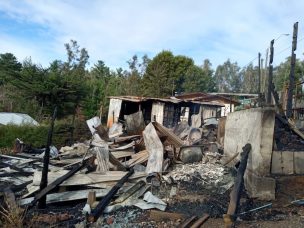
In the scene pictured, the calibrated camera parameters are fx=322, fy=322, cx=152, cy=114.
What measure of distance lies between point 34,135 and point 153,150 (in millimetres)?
9765

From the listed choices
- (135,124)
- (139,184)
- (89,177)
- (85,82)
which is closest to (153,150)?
(139,184)

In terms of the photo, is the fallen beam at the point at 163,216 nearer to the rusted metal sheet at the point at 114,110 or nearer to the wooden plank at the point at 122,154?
the wooden plank at the point at 122,154

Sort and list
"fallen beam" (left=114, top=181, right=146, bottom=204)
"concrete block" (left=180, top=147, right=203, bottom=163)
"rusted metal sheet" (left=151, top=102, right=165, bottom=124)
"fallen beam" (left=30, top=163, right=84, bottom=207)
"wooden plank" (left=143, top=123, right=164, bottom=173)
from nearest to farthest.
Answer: "fallen beam" (left=30, top=163, right=84, bottom=207)
"fallen beam" (left=114, top=181, right=146, bottom=204)
"wooden plank" (left=143, top=123, right=164, bottom=173)
"concrete block" (left=180, top=147, right=203, bottom=163)
"rusted metal sheet" (left=151, top=102, right=165, bottom=124)

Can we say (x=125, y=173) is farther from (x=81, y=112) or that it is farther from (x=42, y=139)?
(x=81, y=112)

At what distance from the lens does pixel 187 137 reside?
12969 millimetres

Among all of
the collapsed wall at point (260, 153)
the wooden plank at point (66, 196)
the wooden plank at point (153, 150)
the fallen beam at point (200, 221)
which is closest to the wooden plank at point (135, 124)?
the wooden plank at point (153, 150)

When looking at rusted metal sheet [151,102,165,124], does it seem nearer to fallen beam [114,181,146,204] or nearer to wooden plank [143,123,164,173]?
wooden plank [143,123,164,173]

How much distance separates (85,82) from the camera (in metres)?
30.7

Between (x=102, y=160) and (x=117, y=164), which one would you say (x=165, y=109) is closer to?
(x=117, y=164)

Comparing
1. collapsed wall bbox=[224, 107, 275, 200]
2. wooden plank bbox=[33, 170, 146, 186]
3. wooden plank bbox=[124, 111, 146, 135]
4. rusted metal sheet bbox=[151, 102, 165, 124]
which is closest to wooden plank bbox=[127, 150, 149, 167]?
wooden plank bbox=[33, 170, 146, 186]

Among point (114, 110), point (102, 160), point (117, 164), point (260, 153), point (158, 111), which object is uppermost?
point (158, 111)

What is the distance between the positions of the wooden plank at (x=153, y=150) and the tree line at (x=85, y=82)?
1427cm

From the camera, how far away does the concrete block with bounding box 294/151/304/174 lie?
6.77m

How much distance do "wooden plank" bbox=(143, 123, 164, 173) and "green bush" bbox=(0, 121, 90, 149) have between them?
8.20 metres
